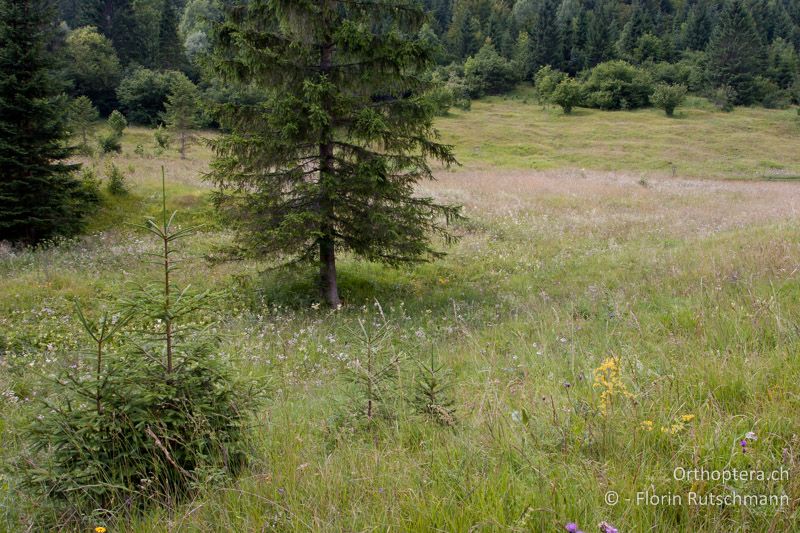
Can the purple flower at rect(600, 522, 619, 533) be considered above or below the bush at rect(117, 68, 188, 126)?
below

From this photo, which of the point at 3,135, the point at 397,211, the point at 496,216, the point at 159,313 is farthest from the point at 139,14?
the point at 159,313

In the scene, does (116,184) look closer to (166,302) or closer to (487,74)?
(166,302)

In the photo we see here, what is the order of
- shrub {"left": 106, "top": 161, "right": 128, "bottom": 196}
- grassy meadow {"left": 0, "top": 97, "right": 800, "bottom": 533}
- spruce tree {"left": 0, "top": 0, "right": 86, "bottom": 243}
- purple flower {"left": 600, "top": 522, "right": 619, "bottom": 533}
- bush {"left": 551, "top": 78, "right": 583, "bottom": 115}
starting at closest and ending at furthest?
purple flower {"left": 600, "top": 522, "right": 619, "bottom": 533} → grassy meadow {"left": 0, "top": 97, "right": 800, "bottom": 533} → spruce tree {"left": 0, "top": 0, "right": 86, "bottom": 243} → shrub {"left": 106, "top": 161, "right": 128, "bottom": 196} → bush {"left": 551, "top": 78, "right": 583, "bottom": 115}

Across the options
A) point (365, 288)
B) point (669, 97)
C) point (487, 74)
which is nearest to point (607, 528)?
point (365, 288)

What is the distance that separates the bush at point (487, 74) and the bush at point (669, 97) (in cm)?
2815

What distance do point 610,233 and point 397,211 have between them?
979 centimetres

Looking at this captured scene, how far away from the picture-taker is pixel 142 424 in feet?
9.90

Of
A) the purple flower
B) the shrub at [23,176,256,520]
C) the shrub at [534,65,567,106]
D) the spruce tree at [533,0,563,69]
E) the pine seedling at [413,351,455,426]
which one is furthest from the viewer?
the spruce tree at [533,0,563,69]

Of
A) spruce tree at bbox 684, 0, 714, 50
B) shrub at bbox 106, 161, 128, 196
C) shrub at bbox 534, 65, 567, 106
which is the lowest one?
shrub at bbox 106, 161, 128, 196

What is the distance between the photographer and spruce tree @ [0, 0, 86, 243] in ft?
48.4

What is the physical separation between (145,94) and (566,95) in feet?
187

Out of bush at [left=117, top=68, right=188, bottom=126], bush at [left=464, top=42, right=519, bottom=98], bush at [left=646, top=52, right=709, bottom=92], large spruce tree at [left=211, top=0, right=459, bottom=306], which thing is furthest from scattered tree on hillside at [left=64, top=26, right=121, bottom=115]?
bush at [left=646, top=52, right=709, bottom=92]

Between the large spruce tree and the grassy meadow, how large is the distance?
1.84 meters

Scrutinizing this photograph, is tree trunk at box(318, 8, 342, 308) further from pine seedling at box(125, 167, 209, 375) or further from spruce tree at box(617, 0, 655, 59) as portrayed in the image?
spruce tree at box(617, 0, 655, 59)
